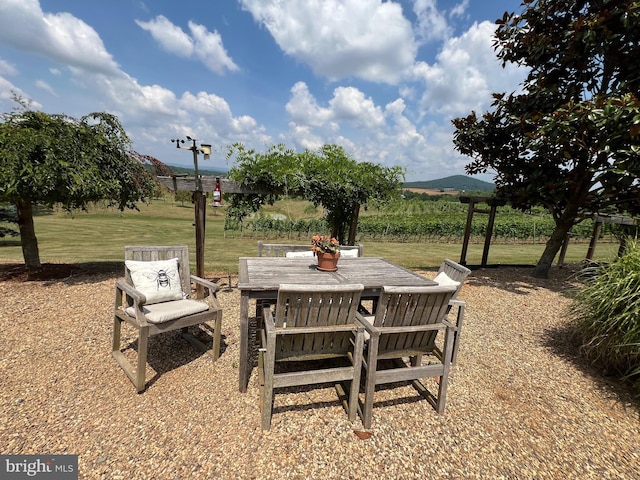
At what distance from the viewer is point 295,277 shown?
2941mm

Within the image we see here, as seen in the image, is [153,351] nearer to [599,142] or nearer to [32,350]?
[32,350]

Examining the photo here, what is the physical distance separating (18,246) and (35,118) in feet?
32.8

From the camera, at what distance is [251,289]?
8.06ft

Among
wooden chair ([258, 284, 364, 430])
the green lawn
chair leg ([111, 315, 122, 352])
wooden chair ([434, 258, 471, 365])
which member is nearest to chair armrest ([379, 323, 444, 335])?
wooden chair ([258, 284, 364, 430])

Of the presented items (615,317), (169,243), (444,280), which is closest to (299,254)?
(444,280)

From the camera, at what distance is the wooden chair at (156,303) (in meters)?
2.59

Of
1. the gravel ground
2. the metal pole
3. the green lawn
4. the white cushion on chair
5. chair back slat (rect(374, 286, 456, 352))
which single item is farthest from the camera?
the green lawn

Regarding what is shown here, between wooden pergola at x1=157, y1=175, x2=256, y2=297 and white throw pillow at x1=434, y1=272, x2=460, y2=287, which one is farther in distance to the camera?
wooden pergola at x1=157, y1=175, x2=256, y2=297

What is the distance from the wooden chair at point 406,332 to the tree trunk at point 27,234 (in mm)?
6626

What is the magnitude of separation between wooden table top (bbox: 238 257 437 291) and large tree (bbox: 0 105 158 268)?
346cm

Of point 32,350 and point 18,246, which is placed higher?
point 32,350

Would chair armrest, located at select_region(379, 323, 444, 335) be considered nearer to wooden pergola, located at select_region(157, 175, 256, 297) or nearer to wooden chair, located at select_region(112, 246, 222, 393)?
wooden chair, located at select_region(112, 246, 222, 393)

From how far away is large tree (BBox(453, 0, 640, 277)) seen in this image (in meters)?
4.52

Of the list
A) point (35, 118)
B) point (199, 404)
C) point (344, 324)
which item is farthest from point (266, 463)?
point (35, 118)
